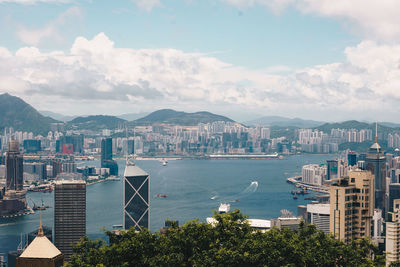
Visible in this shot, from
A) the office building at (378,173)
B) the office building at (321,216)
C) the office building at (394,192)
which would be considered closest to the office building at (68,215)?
the office building at (321,216)

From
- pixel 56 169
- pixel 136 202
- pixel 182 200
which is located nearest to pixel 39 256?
pixel 136 202

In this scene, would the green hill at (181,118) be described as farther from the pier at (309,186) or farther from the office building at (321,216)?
the office building at (321,216)

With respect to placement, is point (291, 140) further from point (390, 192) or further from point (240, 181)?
point (390, 192)

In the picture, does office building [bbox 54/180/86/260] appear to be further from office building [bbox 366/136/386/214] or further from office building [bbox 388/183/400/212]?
office building [bbox 388/183/400/212]

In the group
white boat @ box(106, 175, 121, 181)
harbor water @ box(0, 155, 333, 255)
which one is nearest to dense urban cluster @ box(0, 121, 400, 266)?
white boat @ box(106, 175, 121, 181)

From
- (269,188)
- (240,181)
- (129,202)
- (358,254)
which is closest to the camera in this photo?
(358,254)

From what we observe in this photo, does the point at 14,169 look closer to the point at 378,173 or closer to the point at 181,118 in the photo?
the point at 378,173

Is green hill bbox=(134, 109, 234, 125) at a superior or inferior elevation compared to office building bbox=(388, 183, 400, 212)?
superior

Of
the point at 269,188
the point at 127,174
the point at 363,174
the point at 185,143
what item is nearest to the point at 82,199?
the point at 127,174
